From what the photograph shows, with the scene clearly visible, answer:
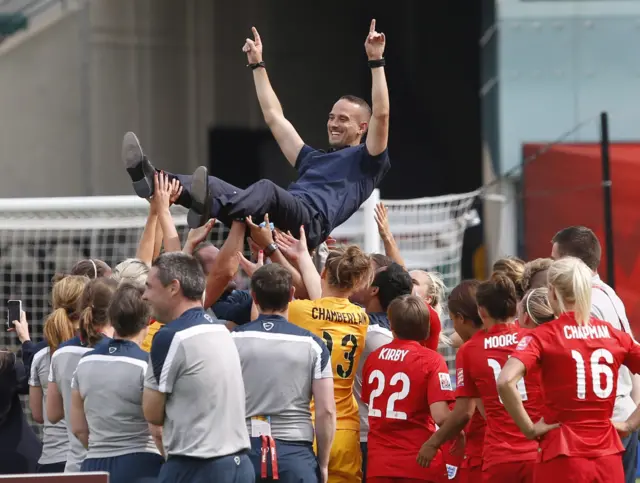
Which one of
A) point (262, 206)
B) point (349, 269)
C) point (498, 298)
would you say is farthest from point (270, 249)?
point (498, 298)

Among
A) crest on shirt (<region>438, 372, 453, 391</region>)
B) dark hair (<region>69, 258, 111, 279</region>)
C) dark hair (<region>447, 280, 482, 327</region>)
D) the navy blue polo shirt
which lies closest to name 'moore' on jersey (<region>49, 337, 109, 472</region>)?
dark hair (<region>69, 258, 111, 279</region>)

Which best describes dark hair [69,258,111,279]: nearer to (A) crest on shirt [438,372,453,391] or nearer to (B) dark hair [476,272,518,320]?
(A) crest on shirt [438,372,453,391]

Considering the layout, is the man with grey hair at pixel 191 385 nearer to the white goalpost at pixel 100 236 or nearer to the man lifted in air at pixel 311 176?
the man lifted in air at pixel 311 176

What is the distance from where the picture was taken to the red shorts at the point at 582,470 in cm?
524

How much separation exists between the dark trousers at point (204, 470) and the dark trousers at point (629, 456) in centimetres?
214

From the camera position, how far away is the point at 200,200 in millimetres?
6086

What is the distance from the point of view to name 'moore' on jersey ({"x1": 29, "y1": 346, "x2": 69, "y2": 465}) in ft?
21.5

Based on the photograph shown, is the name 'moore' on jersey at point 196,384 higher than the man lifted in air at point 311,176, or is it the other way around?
the man lifted in air at point 311,176

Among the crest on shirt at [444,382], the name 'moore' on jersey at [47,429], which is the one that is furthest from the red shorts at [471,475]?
the name 'moore' on jersey at [47,429]

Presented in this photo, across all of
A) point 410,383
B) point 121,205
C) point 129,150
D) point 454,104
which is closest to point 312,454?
point 410,383

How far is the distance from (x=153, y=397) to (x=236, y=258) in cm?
107

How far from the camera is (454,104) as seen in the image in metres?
20.1

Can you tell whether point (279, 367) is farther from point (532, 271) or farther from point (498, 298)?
point (532, 271)

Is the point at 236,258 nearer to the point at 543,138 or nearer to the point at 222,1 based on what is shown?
the point at 543,138
